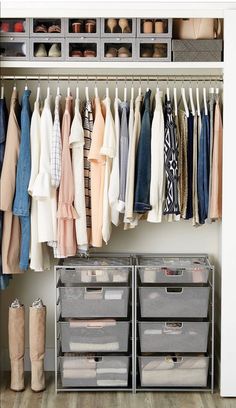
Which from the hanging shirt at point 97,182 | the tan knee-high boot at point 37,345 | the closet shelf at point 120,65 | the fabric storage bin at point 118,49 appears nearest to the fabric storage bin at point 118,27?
the fabric storage bin at point 118,49

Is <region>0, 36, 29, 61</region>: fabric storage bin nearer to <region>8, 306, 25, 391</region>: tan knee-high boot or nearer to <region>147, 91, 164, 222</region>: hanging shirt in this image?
<region>147, 91, 164, 222</region>: hanging shirt

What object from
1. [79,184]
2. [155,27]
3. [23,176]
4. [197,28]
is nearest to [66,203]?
[79,184]

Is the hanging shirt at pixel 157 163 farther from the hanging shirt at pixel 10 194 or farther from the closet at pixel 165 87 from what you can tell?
the hanging shirt at pixel 10 194

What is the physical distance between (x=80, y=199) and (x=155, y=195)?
418mm

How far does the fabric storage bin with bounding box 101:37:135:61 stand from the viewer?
416cm

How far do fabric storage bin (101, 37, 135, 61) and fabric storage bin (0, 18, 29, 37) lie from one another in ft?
1.47

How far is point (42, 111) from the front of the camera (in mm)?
4199

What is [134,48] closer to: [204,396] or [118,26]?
[118,26]

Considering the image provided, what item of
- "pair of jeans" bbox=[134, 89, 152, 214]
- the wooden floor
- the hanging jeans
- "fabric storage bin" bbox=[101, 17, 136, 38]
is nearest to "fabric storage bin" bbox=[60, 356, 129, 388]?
the wooden floor

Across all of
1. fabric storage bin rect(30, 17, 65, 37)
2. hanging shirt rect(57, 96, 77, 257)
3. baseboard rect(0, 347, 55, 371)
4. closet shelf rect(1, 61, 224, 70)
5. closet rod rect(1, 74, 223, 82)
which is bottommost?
baseboard rect(0, 347, 55, 371)

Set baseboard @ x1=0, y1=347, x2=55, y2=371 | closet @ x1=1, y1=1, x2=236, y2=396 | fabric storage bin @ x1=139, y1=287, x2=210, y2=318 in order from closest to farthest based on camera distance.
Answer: closet @ x1=1, y1=1, x2=236, y2=396 → fabric storage bin @ x1=139, y1=287, x2=210, y2=318 → baseboard @ x1=0, y1=347, x2=55, y2=371

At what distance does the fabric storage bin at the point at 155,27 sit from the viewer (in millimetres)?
4176

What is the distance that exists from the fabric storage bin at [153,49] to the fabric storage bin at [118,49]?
0.16 feet
